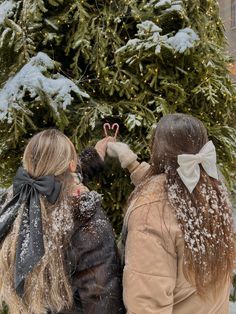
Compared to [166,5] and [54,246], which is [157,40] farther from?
[54,246]

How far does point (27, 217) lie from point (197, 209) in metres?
0.76

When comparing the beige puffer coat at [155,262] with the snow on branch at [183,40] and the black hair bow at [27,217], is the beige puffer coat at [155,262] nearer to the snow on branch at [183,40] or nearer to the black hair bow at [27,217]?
the black hair bow at [27,217]

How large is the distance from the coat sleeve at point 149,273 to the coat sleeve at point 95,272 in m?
0.13

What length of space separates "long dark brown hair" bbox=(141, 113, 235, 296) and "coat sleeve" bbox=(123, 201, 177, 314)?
10cm

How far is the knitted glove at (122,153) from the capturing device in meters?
2.77

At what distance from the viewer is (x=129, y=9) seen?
3.47m

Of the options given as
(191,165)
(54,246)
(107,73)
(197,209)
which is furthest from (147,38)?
(54,246)

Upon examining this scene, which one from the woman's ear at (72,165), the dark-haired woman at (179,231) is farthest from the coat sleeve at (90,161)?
the dark-haired woman at (179,231)

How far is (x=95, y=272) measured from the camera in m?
1.96

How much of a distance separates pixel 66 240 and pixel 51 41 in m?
1.98

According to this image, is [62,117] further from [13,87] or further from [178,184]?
[178,184]

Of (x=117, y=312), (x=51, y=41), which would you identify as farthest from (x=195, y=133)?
(x=51, y=41)

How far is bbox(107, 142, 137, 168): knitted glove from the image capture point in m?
2.77

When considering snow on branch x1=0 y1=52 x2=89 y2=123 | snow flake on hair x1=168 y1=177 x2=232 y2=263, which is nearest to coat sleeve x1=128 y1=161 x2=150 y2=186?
snow on branch x1=0 y1=52 x2=89 y2=123
